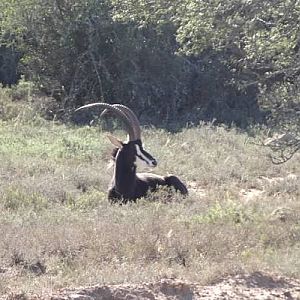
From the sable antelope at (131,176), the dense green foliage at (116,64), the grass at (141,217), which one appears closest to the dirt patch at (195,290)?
the grass at (141,217)

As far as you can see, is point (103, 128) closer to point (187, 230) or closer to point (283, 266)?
point (187, 230)

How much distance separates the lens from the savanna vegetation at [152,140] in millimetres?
8609

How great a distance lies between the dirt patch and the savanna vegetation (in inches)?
7.2

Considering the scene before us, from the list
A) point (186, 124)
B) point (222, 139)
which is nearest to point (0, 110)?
point (186, 124)

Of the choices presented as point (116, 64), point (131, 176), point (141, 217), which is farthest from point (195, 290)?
point (116, 64)

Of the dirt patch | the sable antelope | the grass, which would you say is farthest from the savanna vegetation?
the sable antelope

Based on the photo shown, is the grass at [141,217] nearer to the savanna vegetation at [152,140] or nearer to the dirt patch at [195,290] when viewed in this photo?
the savanna vegetation at [152,140]

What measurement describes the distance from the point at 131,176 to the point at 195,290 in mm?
5656

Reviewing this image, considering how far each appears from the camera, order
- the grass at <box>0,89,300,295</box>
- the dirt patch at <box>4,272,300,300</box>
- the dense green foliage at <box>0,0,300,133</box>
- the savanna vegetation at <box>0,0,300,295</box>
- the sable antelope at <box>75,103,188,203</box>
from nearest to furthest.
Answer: the dirt patch at <box>4,272,300,300</box>
the grass at <box>0,89,300,295</box>
the savanna vegetation at <box>0,0,300,295</box>
the sable antelope at <box>75,103,188,203</box>
the dense green foliage at <box>0,0,300,133</box>

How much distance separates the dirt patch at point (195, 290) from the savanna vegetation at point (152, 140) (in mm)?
183

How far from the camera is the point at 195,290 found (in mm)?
7543

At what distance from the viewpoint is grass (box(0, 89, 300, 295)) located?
26.7 feet

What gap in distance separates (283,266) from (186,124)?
13396 millimetres

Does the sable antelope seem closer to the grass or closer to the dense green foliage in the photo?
the grass
